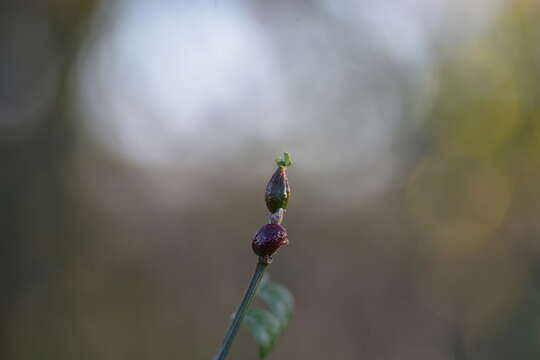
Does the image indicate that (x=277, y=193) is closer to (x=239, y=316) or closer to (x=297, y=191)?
(x=239, y=316)

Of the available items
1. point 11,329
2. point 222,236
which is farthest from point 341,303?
point 11,329

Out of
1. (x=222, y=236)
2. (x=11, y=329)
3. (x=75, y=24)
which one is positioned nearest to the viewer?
(x=11, y=329)

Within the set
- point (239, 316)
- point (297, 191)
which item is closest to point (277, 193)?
point (239, 316)

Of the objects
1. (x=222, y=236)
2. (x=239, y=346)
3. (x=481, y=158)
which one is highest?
(x=481, y=158)

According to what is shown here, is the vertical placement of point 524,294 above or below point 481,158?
below

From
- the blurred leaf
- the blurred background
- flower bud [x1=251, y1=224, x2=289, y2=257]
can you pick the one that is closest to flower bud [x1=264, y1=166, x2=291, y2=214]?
flower bud [x1=251, y1=224, x2=289, y2=257]

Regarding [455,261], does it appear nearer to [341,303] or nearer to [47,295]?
[341,303]

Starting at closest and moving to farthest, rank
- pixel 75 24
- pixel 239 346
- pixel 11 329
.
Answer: pixel 11 329
pixel 75 24
pixel 239 346
